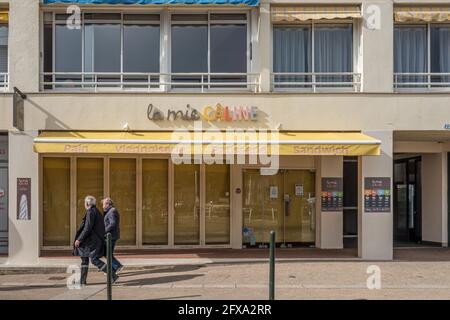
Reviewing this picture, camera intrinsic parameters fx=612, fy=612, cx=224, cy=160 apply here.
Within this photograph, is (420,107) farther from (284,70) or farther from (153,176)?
(153,176)

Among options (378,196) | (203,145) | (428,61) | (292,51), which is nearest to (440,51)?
(428,61)

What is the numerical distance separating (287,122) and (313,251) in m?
3.94

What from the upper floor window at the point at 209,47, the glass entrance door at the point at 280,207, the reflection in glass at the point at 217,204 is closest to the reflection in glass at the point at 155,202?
the reflection in glass at the point at 217,204

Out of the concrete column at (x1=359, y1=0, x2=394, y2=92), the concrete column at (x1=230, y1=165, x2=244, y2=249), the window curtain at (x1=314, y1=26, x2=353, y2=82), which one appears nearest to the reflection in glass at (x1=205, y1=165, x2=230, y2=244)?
the concrete column at (x1=230, y1=165, x2=244, y2=249)

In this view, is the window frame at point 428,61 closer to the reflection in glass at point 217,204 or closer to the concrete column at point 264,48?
the concrete column at point 264,48

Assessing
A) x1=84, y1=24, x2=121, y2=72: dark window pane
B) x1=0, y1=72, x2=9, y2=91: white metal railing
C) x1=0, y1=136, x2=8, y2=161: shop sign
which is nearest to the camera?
x1=0, y1=72, x2=9, y2=91: white metal railing

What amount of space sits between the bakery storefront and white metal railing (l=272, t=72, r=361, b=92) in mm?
2269

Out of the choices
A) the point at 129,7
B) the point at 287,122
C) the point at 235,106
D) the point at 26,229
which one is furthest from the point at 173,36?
the point at 26,229

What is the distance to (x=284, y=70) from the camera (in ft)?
53.3

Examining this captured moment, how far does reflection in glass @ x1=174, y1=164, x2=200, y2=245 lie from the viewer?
1756 centimetres

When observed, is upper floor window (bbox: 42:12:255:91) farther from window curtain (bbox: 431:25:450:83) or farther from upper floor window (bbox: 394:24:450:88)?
window curtain (bbox: 431:25:450:83)

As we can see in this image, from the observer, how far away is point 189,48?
53.2 ft

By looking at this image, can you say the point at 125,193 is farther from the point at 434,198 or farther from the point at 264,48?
the point at 434,198

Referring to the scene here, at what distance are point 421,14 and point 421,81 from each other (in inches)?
70.1
